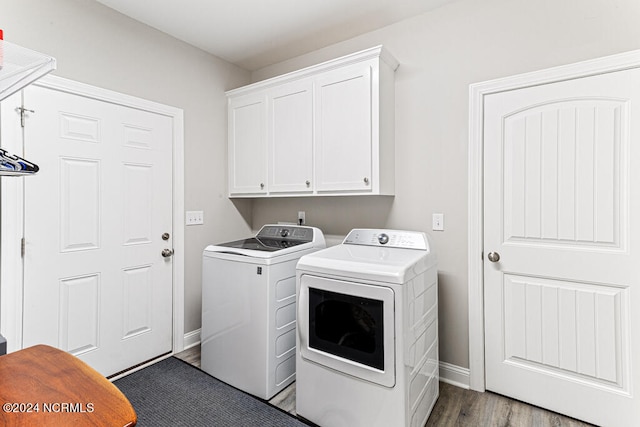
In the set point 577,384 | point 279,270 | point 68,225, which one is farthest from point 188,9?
point 577,384

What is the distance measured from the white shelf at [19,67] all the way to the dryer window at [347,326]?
4.91 ft

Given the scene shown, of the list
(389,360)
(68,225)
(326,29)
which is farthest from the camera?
(326,29)

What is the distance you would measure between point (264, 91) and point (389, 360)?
2.31m

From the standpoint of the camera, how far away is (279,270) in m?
2.17

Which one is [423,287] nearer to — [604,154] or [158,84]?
[604,154]

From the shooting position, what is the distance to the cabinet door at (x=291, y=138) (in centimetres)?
258

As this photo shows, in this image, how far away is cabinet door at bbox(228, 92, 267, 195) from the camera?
9.44 feet

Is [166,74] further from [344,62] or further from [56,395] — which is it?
[56,395]

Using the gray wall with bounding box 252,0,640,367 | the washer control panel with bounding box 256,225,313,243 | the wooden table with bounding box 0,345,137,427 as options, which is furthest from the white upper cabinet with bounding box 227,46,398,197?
the wooden table with bounding box 0,345,137,427

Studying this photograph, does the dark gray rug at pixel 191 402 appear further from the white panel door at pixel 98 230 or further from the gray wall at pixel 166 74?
the gray wall at pixel 166 74

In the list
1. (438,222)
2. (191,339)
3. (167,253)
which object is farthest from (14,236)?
(438,222)

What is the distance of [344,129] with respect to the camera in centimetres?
238

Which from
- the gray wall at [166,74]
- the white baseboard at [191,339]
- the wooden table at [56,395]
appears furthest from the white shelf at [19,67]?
the white baseboard at [191,339]

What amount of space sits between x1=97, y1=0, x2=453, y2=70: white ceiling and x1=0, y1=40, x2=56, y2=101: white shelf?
1492mm
